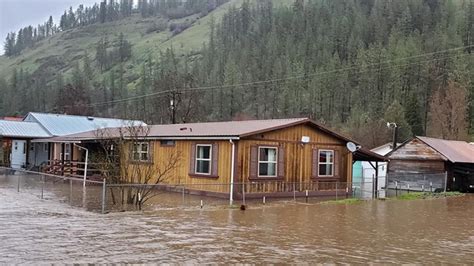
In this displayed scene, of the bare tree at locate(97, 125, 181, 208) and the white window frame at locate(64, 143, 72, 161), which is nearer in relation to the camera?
the bare tree at locate(97, 125, 181, 208)

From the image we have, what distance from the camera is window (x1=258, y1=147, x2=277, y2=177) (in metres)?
21.8

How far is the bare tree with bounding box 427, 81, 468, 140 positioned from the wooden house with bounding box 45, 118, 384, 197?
3278 cm

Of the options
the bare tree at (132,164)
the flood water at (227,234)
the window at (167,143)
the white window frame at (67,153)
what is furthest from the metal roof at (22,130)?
the flood water at (227,234)

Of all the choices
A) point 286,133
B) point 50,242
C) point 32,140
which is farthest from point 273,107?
point 50,242

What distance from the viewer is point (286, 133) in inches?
897

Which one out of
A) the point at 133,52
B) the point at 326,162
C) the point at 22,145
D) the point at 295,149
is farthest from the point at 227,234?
the point at 133,52

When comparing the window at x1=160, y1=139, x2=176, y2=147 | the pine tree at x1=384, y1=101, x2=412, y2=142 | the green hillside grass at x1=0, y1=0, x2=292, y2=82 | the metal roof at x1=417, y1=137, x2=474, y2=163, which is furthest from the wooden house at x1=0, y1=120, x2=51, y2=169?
the green hillside grass at x1=0, y1=0, x2=292, y2=82

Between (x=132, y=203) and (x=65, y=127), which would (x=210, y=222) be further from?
(x=65, y=127)

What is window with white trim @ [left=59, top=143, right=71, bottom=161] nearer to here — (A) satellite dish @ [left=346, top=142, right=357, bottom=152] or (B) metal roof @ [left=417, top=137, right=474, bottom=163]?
(A) satellite dish @ [left=346, top=142, right=357, bottom=152]

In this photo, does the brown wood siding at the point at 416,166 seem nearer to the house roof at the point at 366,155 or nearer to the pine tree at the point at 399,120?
the house roof at the point at 366,155

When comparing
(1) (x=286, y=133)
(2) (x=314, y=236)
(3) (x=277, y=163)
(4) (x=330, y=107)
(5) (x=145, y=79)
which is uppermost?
(5) (x=145, y=79)

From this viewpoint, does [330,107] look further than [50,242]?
Yes

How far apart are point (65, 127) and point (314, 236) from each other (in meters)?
34.4

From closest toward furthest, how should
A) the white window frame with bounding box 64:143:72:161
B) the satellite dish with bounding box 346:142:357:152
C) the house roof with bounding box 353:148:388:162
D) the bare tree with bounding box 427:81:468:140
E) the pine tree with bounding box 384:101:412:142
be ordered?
1. the satellite dish with bounding box 346:142:357:152
2. the house roof with bounding box 353:148:388:162
3. the white window frame with bounding box 64:143:72:161
4. the bare tree with bounding box 427:81:468:140
5. the pine tree with bounding box 384:101:412:142
